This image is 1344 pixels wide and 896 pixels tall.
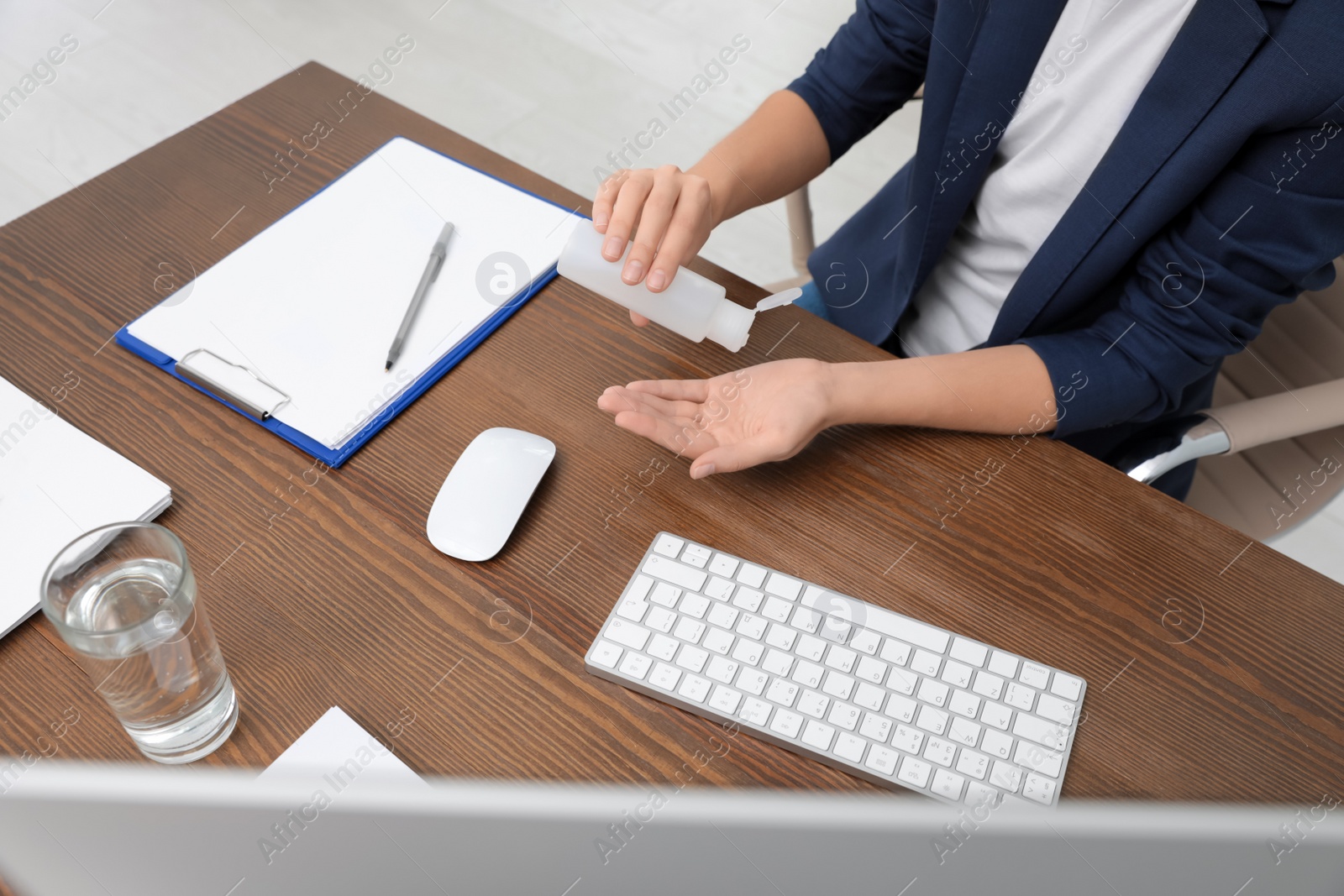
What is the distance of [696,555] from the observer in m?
0.69

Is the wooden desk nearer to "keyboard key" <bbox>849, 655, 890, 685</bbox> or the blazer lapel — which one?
"keyboard key" <bbox>849, 655, 890, 685</bbox>

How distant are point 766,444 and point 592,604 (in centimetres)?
19

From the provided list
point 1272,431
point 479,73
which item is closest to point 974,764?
point 1272,431

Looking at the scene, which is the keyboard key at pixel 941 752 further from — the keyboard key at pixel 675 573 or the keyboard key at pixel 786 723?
the keyboard key at pixel 675 573

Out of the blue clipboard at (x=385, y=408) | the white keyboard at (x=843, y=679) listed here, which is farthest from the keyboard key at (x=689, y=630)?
the blue clipboard at (x=385, y=408)

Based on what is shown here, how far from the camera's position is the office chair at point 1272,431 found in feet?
2.93

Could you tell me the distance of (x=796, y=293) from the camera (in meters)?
0.86

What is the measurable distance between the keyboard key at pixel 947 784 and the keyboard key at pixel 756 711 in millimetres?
114

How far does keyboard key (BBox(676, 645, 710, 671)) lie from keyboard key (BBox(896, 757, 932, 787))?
0.49 ft

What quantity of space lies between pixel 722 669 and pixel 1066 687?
0.24 m

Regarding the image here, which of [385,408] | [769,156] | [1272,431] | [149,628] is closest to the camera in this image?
[149,628]

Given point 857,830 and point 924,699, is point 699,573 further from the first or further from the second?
point 857,830

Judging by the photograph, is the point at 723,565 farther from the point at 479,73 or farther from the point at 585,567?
the point at 479,73

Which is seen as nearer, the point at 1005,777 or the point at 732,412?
the point at 1005,777
